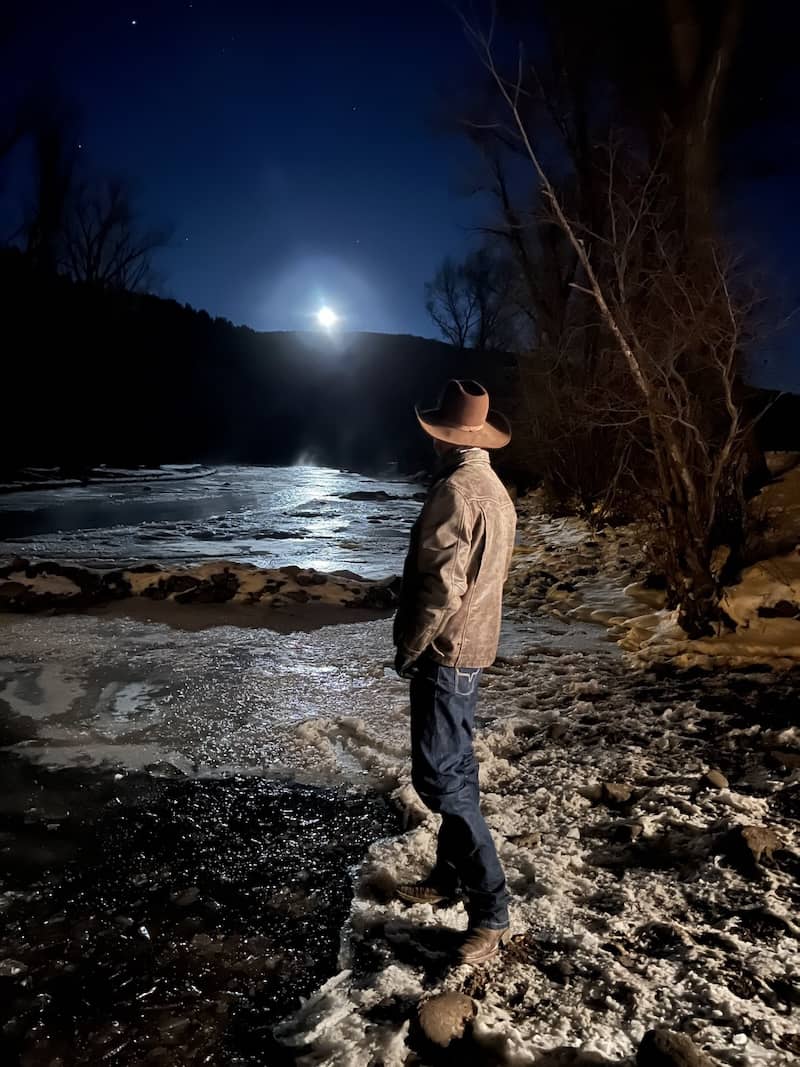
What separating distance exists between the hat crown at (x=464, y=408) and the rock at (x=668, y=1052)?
204cm

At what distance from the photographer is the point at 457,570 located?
246 cm

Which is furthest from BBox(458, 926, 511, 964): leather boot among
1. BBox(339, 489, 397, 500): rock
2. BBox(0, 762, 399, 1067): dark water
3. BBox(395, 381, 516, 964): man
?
BBox(339, 489, 397, 500): rock

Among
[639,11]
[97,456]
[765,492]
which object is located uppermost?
[639,11]

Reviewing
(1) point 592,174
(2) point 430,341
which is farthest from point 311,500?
(2) point 430,341

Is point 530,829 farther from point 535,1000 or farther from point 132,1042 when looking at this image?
point 132,1042

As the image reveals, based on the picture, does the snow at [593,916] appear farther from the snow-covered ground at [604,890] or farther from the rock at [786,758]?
the rock at [786,758]

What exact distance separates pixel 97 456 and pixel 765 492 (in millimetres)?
35022

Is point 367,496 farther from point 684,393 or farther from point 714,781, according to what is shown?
point 714,781

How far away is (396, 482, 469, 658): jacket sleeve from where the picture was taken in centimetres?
245

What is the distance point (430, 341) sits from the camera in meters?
85.2

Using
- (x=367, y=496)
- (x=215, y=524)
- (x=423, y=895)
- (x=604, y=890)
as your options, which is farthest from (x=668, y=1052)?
(x=367, y=496)

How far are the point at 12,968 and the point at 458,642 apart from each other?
1979mm

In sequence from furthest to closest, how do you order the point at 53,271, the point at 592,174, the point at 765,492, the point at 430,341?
the point at 430,341 < the point at 53,271 < the point at 592,174 < the point at 765,492

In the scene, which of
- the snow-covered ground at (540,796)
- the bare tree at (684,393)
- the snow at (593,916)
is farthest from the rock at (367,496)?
the snow at (593,916)
